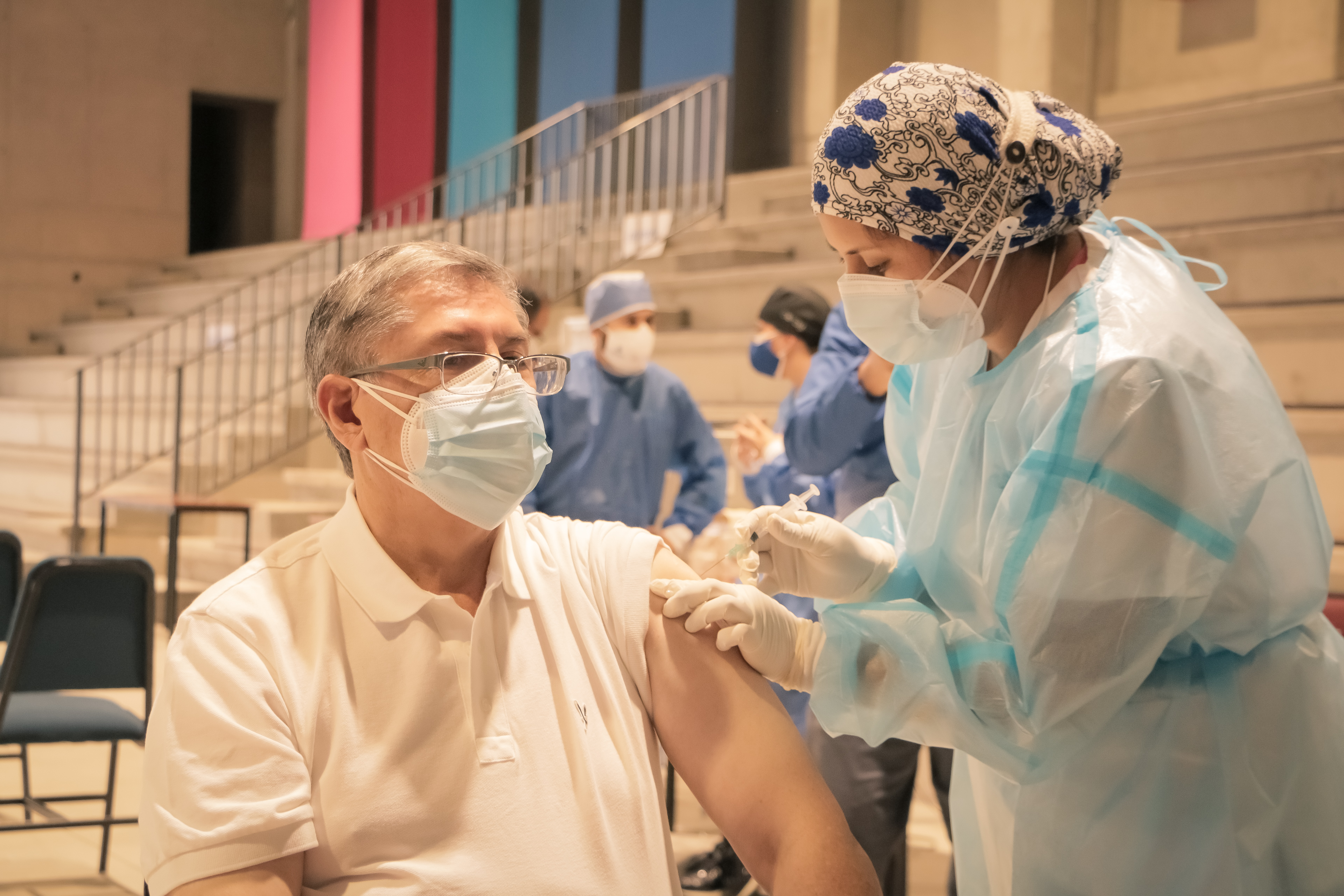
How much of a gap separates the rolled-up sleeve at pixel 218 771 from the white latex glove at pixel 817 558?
1.98 ft

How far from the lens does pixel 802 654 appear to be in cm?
140

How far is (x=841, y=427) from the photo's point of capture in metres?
2.63

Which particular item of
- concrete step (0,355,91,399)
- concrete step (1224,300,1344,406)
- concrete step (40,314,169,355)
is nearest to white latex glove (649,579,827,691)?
concrete step (1224,300,1344,406)

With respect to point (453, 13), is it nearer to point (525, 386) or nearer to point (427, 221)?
point (427, 221)

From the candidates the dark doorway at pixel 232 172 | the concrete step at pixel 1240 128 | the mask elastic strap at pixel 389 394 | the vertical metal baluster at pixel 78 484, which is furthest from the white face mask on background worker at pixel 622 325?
the dark doorway at pixel 232 172

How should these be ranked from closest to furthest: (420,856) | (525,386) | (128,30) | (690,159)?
1. (420,856)
2. (525,386)
3. (690,159)
4. (128,30)

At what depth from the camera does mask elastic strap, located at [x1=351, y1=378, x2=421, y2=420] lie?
4.72 feet

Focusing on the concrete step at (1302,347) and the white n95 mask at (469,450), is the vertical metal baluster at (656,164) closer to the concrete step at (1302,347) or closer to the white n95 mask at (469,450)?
the concrete step at (1302,347)

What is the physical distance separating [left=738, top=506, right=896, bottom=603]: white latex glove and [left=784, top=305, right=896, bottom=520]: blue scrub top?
1.02 m

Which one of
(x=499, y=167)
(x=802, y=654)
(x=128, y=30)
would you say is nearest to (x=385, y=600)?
(x=802, y=654)

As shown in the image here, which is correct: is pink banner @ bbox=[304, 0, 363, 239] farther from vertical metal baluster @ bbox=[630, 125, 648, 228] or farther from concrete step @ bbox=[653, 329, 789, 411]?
concrete step @ bbox=[653, 329, 789, 411]

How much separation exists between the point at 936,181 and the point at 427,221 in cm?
1026

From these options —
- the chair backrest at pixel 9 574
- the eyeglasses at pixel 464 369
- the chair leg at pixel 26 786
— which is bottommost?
the chair leg at pixel 26 786

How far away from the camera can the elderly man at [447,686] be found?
1208mm
